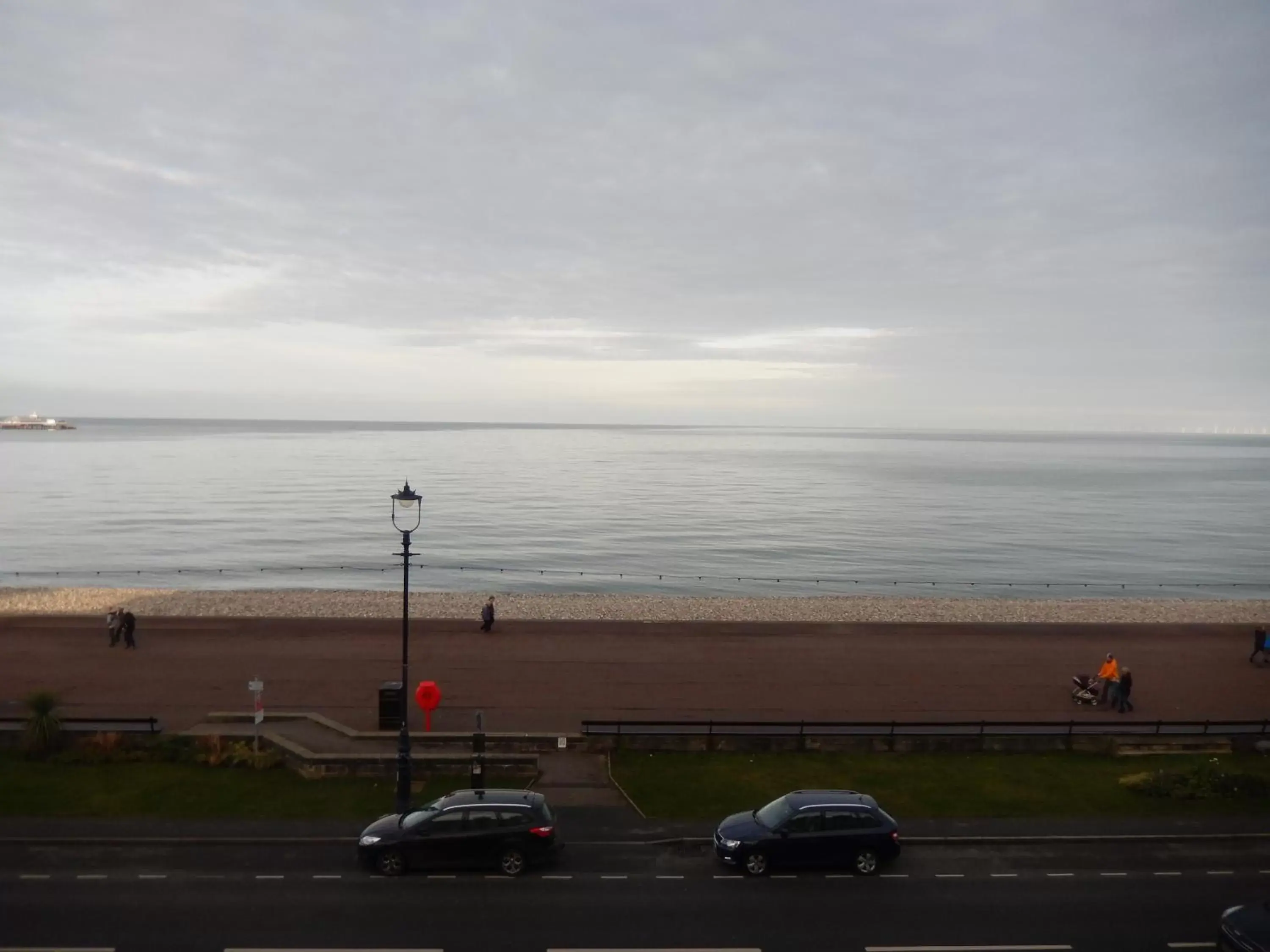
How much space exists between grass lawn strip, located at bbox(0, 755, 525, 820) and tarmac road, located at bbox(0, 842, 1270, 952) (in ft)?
4.54

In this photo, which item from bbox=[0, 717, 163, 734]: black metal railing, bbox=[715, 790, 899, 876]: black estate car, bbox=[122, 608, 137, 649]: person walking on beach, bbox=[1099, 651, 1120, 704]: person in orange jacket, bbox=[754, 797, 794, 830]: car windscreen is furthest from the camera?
bbox=[122, 608, 137, 649]: person walking on beach

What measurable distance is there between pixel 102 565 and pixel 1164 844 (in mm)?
61501

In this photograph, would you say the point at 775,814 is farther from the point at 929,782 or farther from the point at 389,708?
the point at 389,708

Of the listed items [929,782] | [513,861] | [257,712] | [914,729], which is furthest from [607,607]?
[513,861]

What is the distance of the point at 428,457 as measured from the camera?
182375 millimetres

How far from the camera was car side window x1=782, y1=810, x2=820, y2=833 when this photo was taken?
14.2 meters

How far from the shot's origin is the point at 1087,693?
23.9 meters

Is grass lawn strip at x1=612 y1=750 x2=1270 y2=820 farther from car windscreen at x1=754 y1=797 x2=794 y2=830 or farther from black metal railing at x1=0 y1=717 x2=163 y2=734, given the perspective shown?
black metal railing at x1=0 y1=717 x2=163 y2=734

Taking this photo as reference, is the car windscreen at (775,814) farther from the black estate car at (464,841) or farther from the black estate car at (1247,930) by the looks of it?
the black estate car at (1247,930)

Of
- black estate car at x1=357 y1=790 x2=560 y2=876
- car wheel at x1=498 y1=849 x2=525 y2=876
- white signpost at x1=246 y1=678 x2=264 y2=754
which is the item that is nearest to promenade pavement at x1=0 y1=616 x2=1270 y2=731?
white signpost at x1=246 y1=678 x2=264 y2=754

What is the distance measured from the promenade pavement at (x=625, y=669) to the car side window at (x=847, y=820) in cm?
804

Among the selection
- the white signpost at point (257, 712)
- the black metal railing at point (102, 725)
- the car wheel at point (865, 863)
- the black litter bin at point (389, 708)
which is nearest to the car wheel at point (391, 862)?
the white signpost at point (257, 712)

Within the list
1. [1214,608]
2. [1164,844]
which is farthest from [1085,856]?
[1214,608]

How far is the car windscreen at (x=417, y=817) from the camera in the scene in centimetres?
1423
